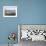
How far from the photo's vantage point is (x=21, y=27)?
4238mm

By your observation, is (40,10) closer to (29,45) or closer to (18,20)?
(18,20)

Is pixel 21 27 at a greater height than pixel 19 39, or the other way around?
pixel 21 27

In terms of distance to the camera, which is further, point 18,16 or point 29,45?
point 18,16

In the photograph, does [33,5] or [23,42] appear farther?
[33,5]

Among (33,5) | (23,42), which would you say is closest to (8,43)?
(23,42)

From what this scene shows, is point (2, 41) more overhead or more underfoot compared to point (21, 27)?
more underfoot

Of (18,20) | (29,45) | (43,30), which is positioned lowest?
(29,45)

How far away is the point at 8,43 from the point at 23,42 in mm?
514

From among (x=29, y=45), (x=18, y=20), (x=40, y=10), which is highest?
(x=40, y=10)

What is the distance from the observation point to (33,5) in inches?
171

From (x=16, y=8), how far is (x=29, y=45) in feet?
4.29

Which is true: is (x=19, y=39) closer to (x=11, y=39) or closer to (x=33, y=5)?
(x=11, y=39)

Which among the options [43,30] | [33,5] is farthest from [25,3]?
[43,30]

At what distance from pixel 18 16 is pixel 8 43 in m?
0.95
